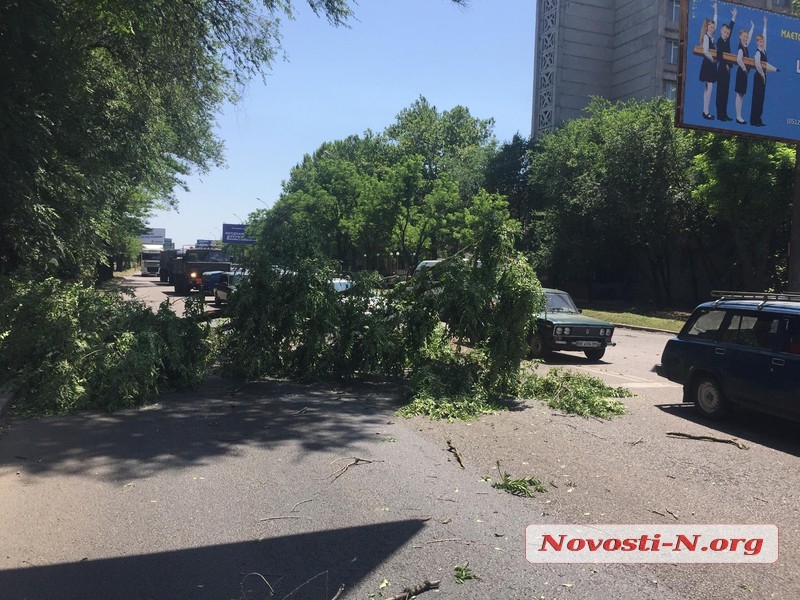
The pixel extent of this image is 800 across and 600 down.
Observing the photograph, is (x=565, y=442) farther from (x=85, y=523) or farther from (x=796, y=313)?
(x=85, y=523)

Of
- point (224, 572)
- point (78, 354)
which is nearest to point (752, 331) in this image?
point (224, 572)

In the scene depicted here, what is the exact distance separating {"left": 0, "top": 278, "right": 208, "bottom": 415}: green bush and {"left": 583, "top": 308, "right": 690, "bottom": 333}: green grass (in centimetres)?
2039

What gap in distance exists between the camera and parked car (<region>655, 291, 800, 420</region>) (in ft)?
24.0

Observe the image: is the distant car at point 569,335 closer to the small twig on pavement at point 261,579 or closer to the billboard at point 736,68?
the billboard at point 736,68

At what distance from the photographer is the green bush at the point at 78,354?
26.9 feet

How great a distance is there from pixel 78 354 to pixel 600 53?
2239 inches

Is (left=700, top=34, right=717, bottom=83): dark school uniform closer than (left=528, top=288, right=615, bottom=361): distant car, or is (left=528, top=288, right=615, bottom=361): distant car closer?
(left=528, top=288, right=615, bottom=361): distant car

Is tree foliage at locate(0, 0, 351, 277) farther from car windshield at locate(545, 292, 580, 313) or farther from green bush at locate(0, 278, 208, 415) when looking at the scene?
car windshield at locate(545, 292, 580, 313)

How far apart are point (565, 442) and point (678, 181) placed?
1084 inches

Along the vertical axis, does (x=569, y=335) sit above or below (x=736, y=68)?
below

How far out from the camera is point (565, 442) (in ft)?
23.7

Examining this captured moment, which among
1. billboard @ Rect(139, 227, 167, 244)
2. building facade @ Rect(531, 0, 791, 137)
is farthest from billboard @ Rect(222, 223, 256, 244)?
billboard @ Rect(139, 227, 167, 244)

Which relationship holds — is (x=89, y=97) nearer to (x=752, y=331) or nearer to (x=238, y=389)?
(x=238, y=389)

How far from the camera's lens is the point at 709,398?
850 cm
